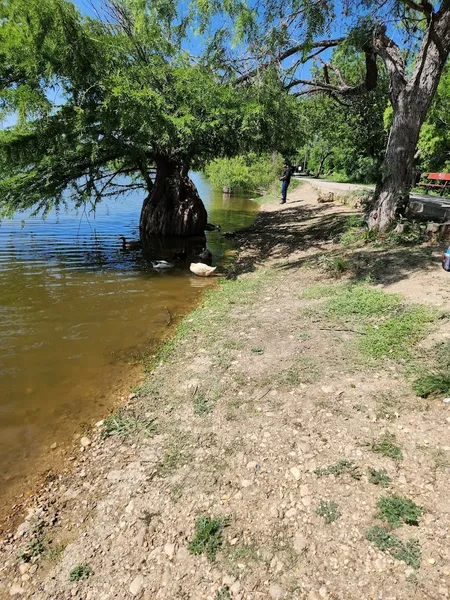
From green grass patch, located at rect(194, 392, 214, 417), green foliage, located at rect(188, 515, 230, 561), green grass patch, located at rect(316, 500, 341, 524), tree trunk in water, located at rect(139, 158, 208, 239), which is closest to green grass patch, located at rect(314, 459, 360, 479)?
green grass patch, located at rect(316, 500, 341, 524)

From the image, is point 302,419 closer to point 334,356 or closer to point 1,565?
point 334,356

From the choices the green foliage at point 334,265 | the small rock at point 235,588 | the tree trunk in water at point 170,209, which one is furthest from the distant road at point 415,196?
the small rock at point 235,588

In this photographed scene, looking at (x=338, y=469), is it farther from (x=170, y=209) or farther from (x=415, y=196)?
(x=415, y=196)

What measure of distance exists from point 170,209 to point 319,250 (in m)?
6.71

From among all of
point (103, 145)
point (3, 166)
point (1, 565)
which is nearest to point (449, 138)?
point (103, 145)

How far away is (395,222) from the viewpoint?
31.1 feet

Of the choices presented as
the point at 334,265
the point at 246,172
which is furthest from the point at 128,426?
the point at 246,172

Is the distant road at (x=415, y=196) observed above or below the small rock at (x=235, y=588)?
above

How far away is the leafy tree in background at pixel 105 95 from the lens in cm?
835

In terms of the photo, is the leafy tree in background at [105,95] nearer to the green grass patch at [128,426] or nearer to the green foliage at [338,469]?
the green grass patch at [128,426]

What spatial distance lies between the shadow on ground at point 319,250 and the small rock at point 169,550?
6002 millimetres

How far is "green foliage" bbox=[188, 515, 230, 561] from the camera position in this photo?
2629mm

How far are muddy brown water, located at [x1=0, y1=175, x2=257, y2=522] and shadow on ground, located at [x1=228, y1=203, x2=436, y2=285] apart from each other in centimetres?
151

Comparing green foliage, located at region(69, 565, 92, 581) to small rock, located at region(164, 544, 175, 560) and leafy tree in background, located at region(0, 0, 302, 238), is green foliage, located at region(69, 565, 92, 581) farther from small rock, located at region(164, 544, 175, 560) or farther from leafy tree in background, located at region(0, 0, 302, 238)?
leafy tree in background, located at region(0, 0, 302, 238)
